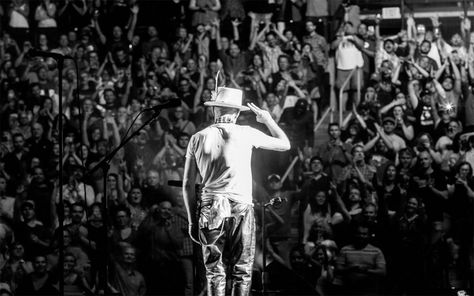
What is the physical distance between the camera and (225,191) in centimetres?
721

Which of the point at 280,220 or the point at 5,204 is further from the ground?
the point at 5,204

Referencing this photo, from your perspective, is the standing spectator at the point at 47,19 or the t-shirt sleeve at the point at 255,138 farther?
the standing spectator at the point at 47,19

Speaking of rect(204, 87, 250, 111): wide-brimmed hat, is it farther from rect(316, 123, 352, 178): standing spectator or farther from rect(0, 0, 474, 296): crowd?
rect(316, 123, 352, 178): standing spectator

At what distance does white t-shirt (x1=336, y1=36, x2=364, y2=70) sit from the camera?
14344 millimetres

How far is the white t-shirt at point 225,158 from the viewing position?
722cm

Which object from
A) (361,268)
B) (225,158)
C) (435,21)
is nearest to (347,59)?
(435,21)

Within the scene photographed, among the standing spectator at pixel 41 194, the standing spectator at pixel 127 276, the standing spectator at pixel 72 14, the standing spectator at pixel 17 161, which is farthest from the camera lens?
the standing spectator at pixel 72 14

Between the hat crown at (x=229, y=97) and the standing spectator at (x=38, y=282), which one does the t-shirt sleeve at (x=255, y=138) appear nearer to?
the hat crown at (x=229, y=97)

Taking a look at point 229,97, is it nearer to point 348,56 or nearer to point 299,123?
point 299,123

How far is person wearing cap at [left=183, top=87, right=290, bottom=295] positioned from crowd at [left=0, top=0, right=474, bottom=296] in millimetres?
3227

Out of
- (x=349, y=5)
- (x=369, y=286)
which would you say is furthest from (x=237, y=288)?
(x=349, y=5)

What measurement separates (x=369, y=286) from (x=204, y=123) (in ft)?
11.2

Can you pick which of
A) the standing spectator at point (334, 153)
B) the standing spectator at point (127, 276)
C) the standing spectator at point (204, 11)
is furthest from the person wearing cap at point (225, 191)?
the standing spectator at point (204, 11)

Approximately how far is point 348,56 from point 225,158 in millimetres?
7563
